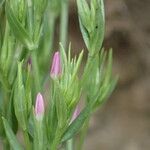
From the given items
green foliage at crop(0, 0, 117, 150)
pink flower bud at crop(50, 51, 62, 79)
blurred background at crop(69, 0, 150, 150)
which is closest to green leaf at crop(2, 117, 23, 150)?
green foliage at crop(0, 0, 117, 150)

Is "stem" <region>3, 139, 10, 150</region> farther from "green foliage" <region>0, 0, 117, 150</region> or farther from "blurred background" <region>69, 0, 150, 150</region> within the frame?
"blurred background" <region>69, 0, 150, 150</region>

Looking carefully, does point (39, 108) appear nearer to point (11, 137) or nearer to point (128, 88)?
point (11, 137)

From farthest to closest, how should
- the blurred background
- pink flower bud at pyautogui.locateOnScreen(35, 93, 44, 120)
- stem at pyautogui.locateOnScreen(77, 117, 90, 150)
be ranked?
the blurred background, stem at pyautogui.locateOnScreen(77, 117, 90, 150), pink flower bud at pyautogui.locateOnScreen(35, 93, 44, 120)

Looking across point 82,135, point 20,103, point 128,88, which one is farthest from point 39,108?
point 128,88

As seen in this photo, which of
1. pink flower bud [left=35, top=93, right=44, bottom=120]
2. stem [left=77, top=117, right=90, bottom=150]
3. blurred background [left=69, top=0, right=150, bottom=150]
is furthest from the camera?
blurred background [left=69, top=0, right=150, bottom=150]

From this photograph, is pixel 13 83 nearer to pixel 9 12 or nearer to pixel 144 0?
pixel 9 12

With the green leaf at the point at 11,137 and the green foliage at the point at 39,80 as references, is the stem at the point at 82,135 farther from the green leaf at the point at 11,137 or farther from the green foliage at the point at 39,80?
the green leaf at the point at 11,137

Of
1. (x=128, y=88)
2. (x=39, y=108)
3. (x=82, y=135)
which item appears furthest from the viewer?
(x=128, y=88)
